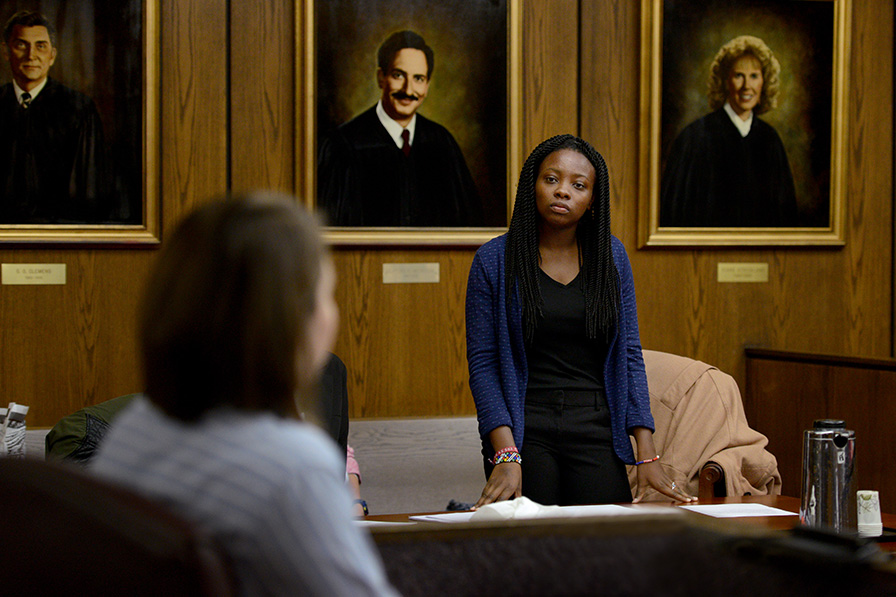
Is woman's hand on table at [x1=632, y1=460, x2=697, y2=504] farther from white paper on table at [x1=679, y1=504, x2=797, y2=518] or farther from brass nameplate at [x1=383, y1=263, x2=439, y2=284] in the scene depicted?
brass nameplate at [x1=383, y1=263, x2=439, y2=284]

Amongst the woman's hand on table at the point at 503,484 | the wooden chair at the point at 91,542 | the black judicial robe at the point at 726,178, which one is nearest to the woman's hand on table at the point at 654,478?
the woman's hand on table at the point at 503,484

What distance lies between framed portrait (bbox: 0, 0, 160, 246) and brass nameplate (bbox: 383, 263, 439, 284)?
1.24 metres

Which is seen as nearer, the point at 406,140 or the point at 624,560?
the point at 624,560

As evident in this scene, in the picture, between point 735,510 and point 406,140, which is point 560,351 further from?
point 406,140

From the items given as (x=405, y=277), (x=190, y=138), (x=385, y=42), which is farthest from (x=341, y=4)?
(x=405, y=277)

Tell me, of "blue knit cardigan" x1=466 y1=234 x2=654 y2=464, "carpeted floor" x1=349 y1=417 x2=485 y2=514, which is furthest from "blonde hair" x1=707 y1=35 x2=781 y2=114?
"blue knit cardigan" x1=466 y1=234 x2=654 y2=464

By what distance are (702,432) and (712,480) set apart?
1.17 ft

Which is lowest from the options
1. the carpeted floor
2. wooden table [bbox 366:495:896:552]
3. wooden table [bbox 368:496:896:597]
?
the carpeted floor

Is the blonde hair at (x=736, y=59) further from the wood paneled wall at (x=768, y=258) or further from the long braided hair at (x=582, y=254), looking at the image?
the long braided hair at (x=582, y=254)

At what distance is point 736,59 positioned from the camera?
5.38 metres

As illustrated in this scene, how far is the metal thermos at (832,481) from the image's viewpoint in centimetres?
223

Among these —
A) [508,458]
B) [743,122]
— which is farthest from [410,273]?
[508,458]

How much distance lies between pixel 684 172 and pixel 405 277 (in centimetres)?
173

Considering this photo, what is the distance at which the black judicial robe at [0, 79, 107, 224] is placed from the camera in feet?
15.0
